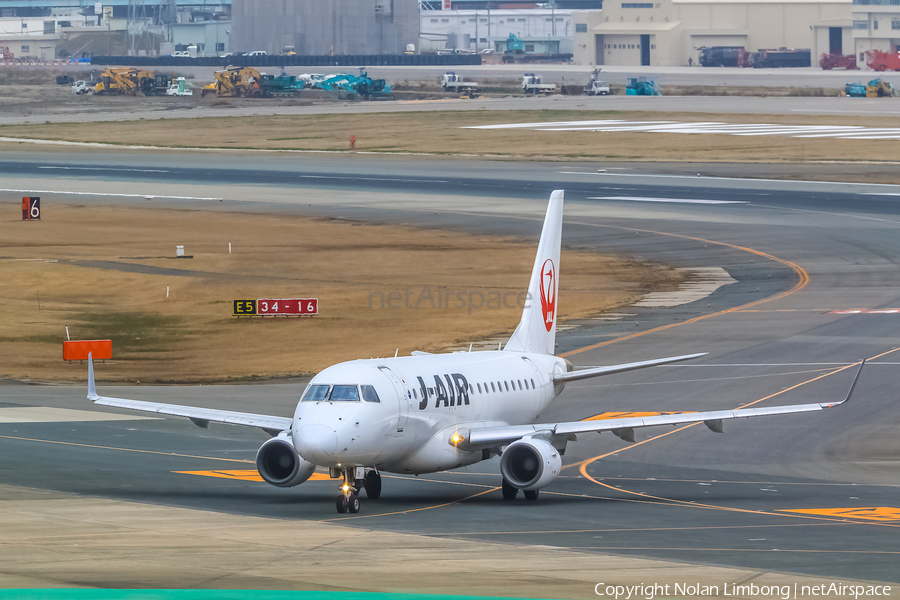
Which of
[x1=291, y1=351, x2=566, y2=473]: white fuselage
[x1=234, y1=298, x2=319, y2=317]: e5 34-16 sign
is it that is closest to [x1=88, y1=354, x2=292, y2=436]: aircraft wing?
[x1=291, y1=351, x2=566, y2=473]: white fuselage

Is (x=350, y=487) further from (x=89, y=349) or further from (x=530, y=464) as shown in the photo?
(x=89, y=349)

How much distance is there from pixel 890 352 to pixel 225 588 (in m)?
39.3

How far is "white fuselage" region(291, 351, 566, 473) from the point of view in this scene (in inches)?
1141

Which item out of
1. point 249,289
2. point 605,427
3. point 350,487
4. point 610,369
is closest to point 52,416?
point 350,487

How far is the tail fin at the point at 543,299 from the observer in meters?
38.3

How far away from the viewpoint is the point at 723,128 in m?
160

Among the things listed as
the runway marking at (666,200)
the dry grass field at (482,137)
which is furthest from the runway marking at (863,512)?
the dry grass field at (482,137)

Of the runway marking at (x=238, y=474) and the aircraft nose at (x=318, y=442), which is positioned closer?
the aircraft nose at (x=318, y=442)

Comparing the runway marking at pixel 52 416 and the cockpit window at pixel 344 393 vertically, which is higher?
the cockpit window at pixel 344 393

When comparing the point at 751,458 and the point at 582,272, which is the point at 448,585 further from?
the point at 582,272

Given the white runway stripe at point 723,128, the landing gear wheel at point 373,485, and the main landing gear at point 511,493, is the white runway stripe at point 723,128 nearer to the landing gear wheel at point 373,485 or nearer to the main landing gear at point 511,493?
the main landing gear at point 511,493

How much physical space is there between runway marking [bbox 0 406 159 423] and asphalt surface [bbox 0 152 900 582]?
736mm

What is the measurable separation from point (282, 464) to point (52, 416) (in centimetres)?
1678

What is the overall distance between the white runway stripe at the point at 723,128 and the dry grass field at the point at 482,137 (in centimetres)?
286
